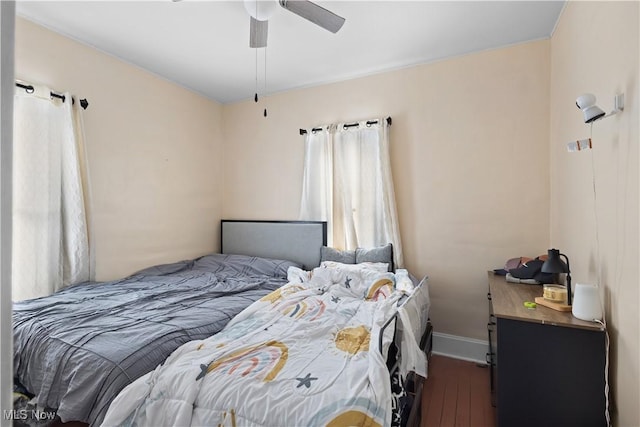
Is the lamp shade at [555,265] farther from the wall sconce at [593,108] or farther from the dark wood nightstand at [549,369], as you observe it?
the wall sconce at [593,108]

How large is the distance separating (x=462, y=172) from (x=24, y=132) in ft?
11.4

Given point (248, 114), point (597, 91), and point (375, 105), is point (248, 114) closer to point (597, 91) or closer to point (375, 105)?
point (375, 105)

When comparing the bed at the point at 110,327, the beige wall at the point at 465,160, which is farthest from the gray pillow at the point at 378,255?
the bed at the point at 110,327

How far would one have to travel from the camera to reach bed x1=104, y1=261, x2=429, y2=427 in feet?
3.66

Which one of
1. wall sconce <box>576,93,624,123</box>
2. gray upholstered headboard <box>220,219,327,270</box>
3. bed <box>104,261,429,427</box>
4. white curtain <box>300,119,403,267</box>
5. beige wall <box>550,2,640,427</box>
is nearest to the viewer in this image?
bed <box>104,261,429,427</box>

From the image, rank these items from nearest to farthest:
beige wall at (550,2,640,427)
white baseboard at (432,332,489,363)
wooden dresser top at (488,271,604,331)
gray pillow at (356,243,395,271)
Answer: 1. beige wall at (550,2,640,427)
2. wooden dresser top at (488,271,604,331)
3. white baseboard at (432,332,489,363)
4. gray pillow at (356,243,395,271)

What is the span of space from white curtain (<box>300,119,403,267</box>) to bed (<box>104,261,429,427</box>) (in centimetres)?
122

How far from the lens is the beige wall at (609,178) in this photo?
4.03 feet

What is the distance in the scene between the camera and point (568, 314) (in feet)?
5.16

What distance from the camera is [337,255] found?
3.08 metres

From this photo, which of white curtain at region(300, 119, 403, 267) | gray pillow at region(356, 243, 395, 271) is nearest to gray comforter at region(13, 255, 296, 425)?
gray pillow at region(356, 243, 395, 271)

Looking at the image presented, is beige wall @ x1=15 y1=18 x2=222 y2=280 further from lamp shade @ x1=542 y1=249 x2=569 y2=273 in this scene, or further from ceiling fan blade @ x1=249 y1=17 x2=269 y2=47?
lamp shade @ x1=542 y1=249 x2=569 y2=273

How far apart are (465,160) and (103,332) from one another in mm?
2890

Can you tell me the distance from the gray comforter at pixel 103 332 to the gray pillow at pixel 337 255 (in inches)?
28.9
